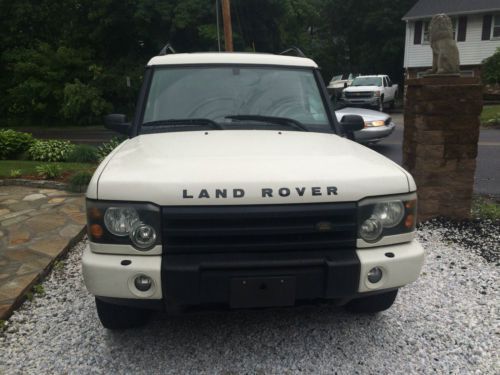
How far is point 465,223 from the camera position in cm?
539

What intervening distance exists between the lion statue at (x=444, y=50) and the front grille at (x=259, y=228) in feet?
12.5

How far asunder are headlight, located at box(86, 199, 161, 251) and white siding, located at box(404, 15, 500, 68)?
29.8 metres

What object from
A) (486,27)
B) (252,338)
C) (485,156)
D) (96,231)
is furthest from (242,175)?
(486,27)

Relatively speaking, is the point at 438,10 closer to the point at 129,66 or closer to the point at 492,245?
the point at 129,66

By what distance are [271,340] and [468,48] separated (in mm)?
30752

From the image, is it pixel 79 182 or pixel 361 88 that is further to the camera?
pixel 361 88

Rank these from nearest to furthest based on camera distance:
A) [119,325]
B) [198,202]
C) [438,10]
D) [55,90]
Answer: [198,202]
[119,325]
[55,90]
[438,10]

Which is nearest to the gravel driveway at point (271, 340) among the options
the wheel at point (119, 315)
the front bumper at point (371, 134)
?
the wheel at point (119, 315)

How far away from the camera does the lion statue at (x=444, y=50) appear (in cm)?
549

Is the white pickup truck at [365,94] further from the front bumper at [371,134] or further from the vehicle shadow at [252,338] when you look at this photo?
the vehicle shadow at [252,338]

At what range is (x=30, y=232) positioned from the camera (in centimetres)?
511

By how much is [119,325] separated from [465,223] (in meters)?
4.16

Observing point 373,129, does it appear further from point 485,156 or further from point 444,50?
point 444,50

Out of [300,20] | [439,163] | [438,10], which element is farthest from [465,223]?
[438,10]
